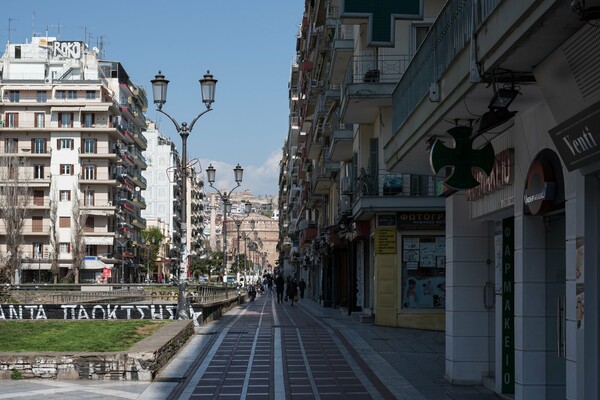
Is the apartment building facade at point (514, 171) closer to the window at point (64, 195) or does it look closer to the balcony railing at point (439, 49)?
the balcony railing at point (439, 49)

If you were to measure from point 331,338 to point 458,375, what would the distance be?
11.2 m

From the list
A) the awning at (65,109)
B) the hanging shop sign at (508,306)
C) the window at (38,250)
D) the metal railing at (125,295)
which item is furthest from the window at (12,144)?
the hanging shop sign at (508,306)

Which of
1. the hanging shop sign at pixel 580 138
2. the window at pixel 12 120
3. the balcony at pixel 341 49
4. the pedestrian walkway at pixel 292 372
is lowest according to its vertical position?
the pedestrian walkway at pixel 292 372

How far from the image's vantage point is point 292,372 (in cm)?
1878

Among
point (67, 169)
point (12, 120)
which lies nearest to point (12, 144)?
point (12, 120)

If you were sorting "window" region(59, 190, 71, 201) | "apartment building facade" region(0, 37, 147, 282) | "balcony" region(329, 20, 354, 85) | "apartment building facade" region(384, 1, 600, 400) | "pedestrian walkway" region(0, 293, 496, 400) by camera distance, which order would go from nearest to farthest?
"apartment building facade" region(384, 1, 600, 400) → "pedestrian walkway" region(0, 293, 496, 400) → "balcony" region(329, 20, 354, 85) → "apartment building facade" region(0, 37, 147, 282) → "window" region(59, 190, 71, 201)

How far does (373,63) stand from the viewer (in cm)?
3284

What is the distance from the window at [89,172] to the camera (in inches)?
4114

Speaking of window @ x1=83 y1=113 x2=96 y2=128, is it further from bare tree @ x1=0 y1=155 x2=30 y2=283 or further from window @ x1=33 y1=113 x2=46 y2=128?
bare tree @ x1=0 y1=155 x2=30 y2=283

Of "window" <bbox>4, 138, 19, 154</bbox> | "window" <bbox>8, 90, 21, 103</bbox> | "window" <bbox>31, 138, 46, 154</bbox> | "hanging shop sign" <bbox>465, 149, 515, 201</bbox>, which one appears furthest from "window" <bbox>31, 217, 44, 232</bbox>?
"hanging shop sign" <bbox>465, 149, 515, 201</bbox>

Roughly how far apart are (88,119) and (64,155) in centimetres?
478

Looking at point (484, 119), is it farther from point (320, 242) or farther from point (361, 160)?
point (320, 242)

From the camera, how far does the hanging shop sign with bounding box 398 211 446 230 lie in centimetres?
3253

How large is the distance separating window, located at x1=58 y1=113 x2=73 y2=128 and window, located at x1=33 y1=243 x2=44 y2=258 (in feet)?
38.9
